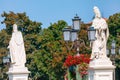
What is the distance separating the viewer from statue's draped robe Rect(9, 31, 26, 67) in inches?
1064

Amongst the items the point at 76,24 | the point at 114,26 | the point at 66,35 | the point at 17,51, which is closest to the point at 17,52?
the point at 17,51

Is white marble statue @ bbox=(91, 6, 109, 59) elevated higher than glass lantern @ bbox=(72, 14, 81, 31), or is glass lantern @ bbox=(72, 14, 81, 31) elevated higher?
glass lantern @ bbox=(72, 14, 81, 31)

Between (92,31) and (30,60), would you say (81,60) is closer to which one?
(92,31)

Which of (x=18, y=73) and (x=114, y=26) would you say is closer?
(x=18, y=73)

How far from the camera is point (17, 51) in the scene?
27.2 m

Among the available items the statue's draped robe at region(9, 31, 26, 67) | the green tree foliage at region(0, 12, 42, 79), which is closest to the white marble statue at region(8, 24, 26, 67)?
the statue's draped robe at region(9, 31, 26, 67)

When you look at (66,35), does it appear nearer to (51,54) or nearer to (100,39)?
(100,39)

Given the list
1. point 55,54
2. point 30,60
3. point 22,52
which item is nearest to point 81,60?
point 22,52

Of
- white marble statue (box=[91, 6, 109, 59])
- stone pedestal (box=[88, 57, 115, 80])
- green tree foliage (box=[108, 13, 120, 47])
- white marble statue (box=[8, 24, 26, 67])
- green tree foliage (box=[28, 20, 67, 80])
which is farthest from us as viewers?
green tree foliage (box=[108, 13, 120, 47])

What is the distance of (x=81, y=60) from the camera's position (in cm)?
2839

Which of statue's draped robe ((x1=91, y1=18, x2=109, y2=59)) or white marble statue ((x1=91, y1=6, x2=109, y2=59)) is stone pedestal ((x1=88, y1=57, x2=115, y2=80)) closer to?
white marble statue ((x1=91, y1=6, x2=109, y2=59))

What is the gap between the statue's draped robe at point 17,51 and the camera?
1064 inches

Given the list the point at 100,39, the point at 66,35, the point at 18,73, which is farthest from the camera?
the point at 66,35

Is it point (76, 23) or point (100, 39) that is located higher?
point (76, 23)
